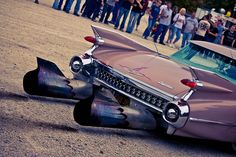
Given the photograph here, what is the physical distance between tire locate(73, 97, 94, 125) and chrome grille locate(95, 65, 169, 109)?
2.74ft

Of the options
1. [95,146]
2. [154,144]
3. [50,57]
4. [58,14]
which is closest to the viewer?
[95,146]

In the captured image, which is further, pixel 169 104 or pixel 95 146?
pixel 169 104

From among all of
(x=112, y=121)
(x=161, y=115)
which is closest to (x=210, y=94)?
(x=161, y=115)

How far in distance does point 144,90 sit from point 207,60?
66.9 inches

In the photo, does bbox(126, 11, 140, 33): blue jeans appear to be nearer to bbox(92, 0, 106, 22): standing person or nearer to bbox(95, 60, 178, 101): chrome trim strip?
bbox(92, 0, 106, 22): standing person

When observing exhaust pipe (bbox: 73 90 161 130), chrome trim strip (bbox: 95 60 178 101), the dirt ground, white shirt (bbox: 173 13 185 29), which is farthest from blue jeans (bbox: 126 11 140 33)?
exhaust pipe (bbox: 73 90 161 130)

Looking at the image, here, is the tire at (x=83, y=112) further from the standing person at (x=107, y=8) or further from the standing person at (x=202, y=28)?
the standing person at (x=202, y=28)

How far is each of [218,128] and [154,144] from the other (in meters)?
0.82

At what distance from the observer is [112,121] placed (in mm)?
5008

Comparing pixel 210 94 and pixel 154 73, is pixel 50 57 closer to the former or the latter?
pixel 154 73

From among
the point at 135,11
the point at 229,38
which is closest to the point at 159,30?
the point at 135,11

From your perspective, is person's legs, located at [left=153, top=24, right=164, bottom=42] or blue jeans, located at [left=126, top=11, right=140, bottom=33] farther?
person's legs, located at [left=153, top=24, right=164, bottom=42]

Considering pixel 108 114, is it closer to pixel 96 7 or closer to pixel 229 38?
pixel 229 38

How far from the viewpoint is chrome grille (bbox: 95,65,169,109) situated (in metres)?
5.45
